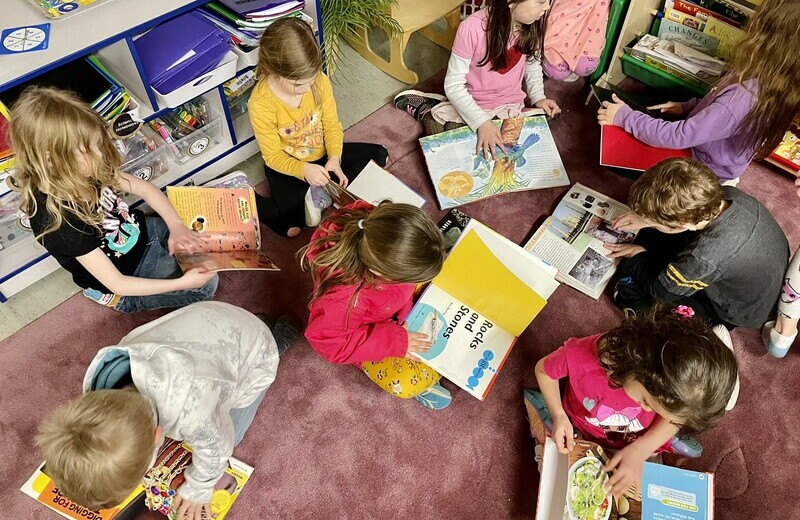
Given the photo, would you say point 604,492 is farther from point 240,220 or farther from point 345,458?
point 240,220

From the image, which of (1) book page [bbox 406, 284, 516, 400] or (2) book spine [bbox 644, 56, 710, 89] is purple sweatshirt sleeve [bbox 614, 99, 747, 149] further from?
(1) book page [bbox 406, 284, 516, 400]

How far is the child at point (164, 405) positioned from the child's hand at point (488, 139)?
1.12 m

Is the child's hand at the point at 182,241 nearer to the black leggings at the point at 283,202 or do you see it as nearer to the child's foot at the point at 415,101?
the black leggings at the point at 283,202

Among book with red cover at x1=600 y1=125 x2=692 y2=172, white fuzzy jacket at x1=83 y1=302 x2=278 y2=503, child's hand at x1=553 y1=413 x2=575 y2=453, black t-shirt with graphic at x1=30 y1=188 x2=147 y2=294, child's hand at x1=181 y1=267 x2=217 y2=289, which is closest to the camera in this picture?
white fuzzy jacket at x1=83 y1=302 x2=278 y2=503

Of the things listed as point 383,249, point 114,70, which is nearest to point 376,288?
point 383,249

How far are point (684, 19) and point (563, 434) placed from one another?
5.67 feet

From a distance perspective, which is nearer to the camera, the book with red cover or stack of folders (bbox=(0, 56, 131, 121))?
stack of folders (bbox=(0, 56, 131, 121))

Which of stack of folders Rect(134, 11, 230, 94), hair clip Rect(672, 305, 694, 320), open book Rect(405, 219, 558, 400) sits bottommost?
open book Rect(405, 219, 558, 400)

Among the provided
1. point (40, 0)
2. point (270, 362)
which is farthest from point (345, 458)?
point (40, 0)

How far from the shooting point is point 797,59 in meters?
1.73

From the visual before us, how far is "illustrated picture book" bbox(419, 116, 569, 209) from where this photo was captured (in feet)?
7.35

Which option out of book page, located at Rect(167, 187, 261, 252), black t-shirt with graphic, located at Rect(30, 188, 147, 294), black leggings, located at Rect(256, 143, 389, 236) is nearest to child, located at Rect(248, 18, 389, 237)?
black leggings, located at Rect(256, 143, 389, 236)

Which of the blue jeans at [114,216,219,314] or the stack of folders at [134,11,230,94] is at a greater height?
the stack of folders at [134,11,230,94]

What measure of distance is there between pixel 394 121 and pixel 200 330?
1.40 meters
